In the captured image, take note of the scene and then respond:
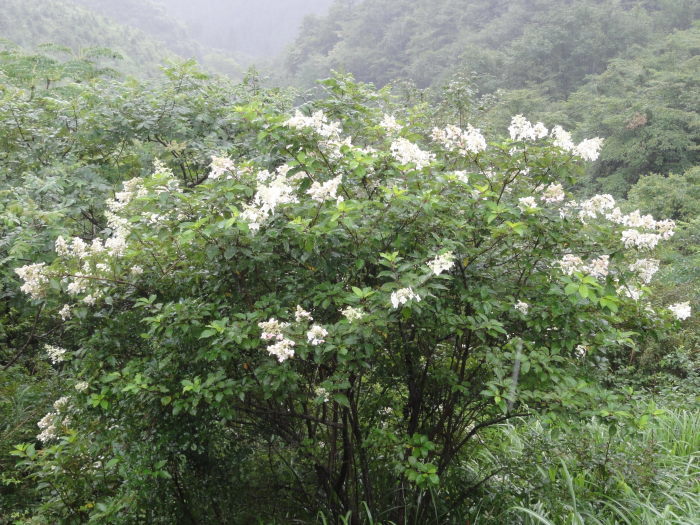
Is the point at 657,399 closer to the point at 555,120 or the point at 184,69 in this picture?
the point at 184,69

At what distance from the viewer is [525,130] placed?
8.13 ft

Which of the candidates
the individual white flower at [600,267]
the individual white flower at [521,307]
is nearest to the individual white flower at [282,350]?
the individual white flower at [521,307]

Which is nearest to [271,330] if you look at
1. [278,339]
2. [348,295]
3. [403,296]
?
[278,339]

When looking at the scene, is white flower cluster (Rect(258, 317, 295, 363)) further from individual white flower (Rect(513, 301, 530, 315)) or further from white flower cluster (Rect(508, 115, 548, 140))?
white flower cluster (Rect(508, 115, 548, 140))

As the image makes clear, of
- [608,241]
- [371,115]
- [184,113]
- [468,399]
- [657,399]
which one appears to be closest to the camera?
[608,241]

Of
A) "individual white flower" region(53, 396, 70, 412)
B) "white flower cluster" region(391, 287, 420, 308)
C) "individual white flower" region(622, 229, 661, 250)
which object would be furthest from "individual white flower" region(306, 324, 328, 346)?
"individual white flower" region(53, 396, 70, 412)

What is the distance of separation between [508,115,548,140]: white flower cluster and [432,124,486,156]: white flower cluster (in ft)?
0.52

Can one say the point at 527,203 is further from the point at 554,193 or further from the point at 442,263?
the point at 442,263

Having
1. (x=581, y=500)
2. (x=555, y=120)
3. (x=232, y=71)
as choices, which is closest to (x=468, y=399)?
(x=581, y=500)

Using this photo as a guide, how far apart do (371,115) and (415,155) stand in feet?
2.53

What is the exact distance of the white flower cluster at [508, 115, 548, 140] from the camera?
246 cm

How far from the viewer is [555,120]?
754 inches

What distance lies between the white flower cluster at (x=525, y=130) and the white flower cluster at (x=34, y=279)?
2.42 metres

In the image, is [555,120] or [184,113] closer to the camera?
[184,113]
